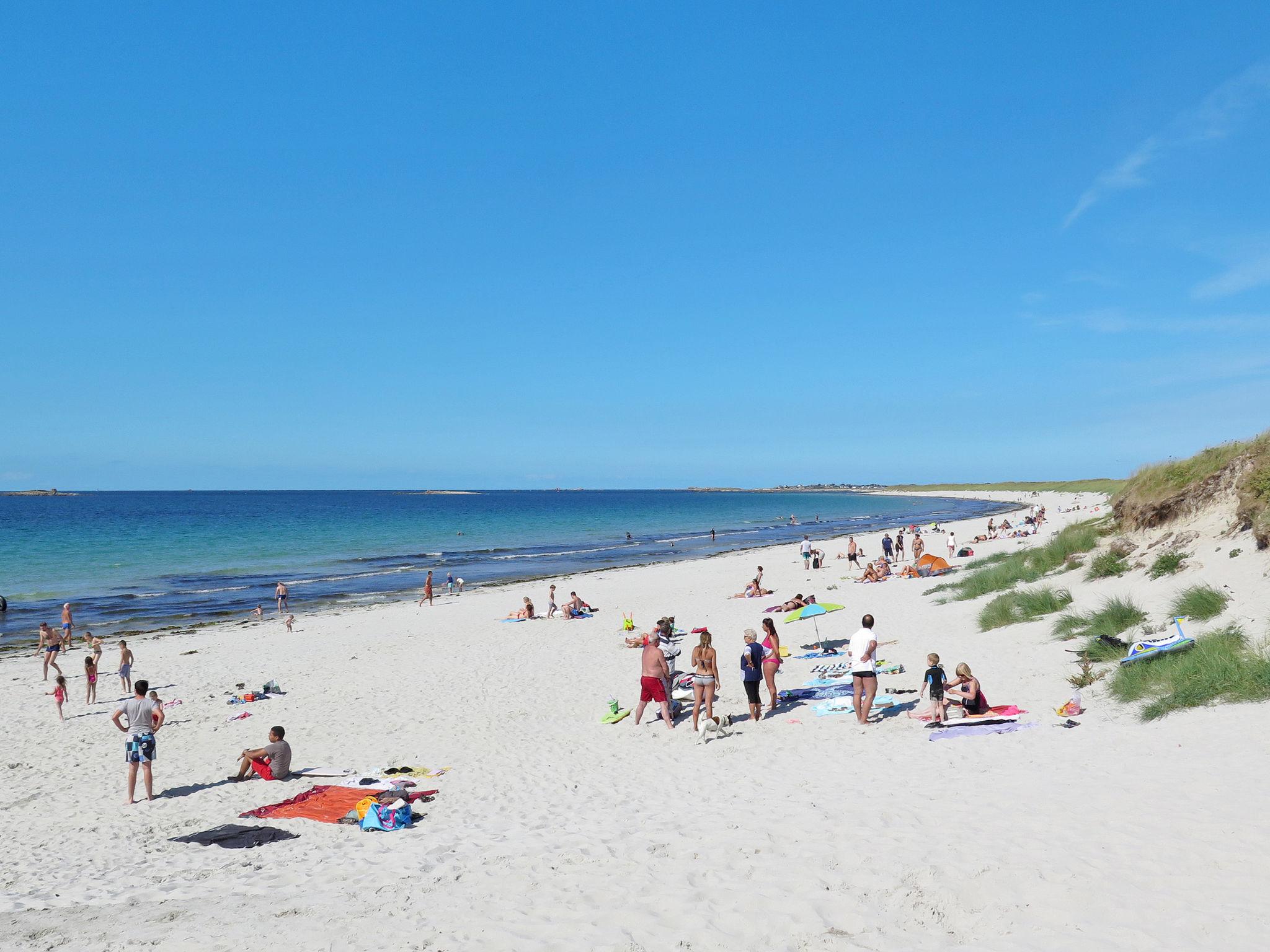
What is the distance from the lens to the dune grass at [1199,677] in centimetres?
838

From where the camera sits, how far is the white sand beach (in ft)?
16.8

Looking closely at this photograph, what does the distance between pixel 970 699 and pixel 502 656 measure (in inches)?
474

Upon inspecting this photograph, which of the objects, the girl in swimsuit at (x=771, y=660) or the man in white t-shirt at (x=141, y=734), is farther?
the girl in swimsuit at (x=771, y=660)

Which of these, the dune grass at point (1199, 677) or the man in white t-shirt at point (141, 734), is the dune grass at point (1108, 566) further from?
the man in white t-shirt at point (141, 734)

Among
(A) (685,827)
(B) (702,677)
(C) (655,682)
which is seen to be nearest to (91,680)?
(C) (655,682)

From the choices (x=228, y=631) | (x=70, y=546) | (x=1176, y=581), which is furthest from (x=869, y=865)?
(x=70, y=546)

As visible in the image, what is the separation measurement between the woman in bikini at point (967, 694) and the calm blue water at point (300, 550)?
25.9m

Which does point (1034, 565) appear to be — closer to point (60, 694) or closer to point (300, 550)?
point (60, 694)

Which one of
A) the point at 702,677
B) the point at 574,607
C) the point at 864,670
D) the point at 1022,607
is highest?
the point at 1022,607

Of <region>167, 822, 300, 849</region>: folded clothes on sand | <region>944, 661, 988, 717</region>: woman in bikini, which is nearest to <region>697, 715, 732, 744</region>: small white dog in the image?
<region>944, 661, 988, 717</region>: woman in bikini

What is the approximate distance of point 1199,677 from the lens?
28.6ft

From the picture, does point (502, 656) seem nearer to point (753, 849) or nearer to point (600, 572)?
point (753, 849)

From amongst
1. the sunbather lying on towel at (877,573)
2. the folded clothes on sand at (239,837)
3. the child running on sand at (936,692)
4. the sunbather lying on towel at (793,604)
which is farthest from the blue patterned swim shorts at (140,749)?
the sunbather lying on towel at (877,573)

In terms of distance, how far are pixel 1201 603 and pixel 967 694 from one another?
15.4 feet
